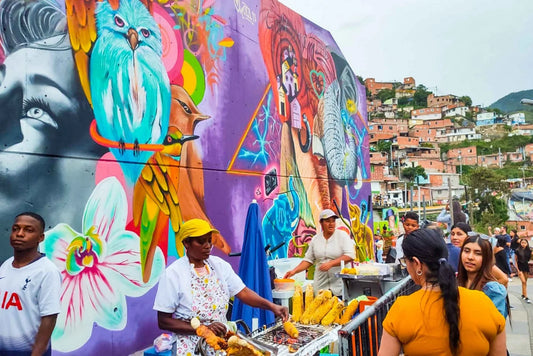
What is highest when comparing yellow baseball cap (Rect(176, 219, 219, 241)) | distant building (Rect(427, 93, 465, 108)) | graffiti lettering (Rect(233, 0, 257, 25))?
distant building (Rect(427, 93, 465, 108))

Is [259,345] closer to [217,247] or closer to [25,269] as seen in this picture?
[25,269]

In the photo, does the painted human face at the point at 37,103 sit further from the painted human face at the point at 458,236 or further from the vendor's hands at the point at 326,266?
the painted human face at the point at 458,236

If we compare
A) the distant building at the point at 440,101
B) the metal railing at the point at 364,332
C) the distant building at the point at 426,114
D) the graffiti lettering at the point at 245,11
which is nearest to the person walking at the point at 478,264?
the metal railing at the point at 364,332

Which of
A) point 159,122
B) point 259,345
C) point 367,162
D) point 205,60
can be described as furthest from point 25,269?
point 367,162

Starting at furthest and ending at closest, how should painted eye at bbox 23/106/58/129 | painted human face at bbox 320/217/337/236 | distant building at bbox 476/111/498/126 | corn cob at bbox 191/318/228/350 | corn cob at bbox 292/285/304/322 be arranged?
distant building at bbox 476/111/498/126 → painted human face at bbox 320/217/337/236 → painted eye at bbox 23/106/58/129 → corn cob at bbox 292/285/304/322 → corn cob at bbox 191/318/228/350

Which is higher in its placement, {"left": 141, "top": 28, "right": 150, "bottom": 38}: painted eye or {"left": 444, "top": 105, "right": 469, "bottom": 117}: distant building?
{"left": 444, "top": 105, "right": 469, "bottom": 117}: distant building

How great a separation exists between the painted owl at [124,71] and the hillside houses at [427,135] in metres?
50.3

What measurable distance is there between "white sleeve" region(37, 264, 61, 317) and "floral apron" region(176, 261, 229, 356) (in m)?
0.95

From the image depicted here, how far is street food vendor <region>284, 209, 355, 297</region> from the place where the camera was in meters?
5.36

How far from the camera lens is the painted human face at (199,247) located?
10.1ft

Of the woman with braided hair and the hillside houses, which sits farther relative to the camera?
the hillside houses

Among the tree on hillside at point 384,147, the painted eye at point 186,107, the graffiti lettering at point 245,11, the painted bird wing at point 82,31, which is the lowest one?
the painted eye at point 186,107

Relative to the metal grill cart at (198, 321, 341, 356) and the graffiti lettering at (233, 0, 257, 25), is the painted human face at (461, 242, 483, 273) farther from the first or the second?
the graffiti lettering at (233, 0, 257, 25)

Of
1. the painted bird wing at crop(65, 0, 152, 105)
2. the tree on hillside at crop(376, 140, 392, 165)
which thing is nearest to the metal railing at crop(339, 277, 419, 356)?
the painted bird wing at crop(65, 0, 152, 105)
